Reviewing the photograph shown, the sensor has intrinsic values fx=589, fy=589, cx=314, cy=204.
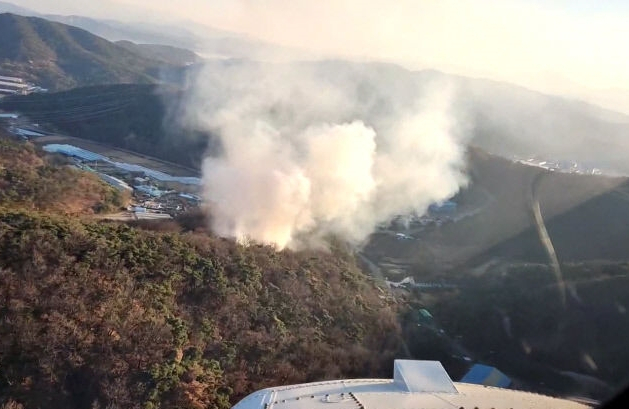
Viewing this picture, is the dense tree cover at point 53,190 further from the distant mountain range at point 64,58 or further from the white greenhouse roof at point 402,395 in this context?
the distant mountain range at point 64,58

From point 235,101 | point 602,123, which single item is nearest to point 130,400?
point 235,101

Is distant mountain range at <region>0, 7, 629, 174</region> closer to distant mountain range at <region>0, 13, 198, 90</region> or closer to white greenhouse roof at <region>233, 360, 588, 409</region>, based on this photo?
distant mountain range at <region>0, 13, 198, 90</region>

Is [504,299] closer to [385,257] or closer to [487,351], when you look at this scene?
[487,351]

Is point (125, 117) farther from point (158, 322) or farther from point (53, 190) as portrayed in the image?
point (158, 322)

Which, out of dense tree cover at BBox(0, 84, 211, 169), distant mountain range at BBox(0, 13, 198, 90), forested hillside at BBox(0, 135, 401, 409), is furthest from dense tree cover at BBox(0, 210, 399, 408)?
distant mountain range at BBox(0, 13, 198, 90)

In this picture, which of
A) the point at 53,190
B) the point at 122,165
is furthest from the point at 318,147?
the point at 122,165
